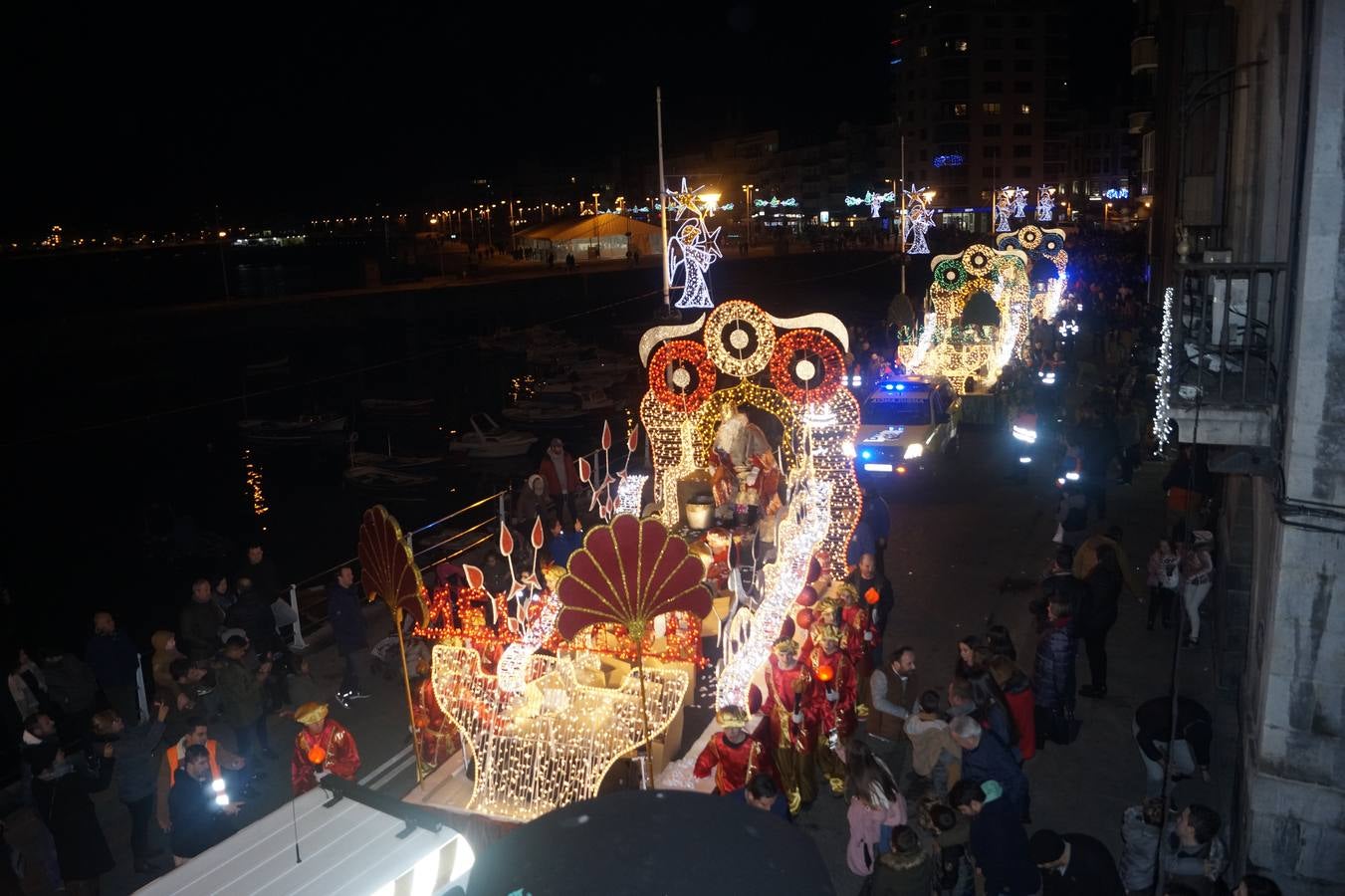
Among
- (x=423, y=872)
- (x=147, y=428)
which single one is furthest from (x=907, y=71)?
(x=423, y=872)

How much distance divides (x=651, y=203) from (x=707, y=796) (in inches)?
4571

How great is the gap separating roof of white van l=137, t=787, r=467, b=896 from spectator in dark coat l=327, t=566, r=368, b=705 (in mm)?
5878

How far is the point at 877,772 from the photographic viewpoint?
676 cm

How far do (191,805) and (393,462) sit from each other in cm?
2506

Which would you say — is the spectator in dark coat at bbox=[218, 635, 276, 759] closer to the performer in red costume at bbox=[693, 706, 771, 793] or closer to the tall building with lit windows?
the performer in red costume at bbox=[693, 706, 771, 793]

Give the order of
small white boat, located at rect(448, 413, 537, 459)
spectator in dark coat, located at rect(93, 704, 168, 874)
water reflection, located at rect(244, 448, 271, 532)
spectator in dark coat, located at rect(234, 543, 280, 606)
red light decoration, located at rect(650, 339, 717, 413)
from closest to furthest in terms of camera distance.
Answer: spectator in dark coat, located at rect(93, 704, 168, 874), spectator in dark coat, located at rect(234, 543, 280, 606), red light decoration, located at rect(650, 339, 717, 413), water reflection, located at rect(244, 448, 271, 532), small white boat, located at rect(448, 413, 537, 459)

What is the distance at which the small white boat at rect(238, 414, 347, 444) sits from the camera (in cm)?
3578

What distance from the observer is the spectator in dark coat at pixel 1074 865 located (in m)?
5.71

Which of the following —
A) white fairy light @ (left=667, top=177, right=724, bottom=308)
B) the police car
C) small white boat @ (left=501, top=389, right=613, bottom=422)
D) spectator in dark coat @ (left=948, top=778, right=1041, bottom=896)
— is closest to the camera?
spectator in dark coat @ (left=948, top=778, right=1041, bottom=896)

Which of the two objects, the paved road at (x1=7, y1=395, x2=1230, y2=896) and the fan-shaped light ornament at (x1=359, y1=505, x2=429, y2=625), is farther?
the paved road at (x1=7, y1=395, x2=1230, y2=896)

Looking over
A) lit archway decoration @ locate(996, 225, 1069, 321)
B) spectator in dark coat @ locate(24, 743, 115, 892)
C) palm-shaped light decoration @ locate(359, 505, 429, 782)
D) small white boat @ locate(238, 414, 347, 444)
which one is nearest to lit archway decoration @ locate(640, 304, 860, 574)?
Result: palm-shaped light decoration @ locate(359, 505, 429, 782)

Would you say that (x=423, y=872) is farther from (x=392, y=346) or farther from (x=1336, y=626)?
(x=392, y=346)

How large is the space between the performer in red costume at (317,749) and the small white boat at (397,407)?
1381 inches

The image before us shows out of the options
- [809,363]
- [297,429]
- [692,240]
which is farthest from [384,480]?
[809,363]
